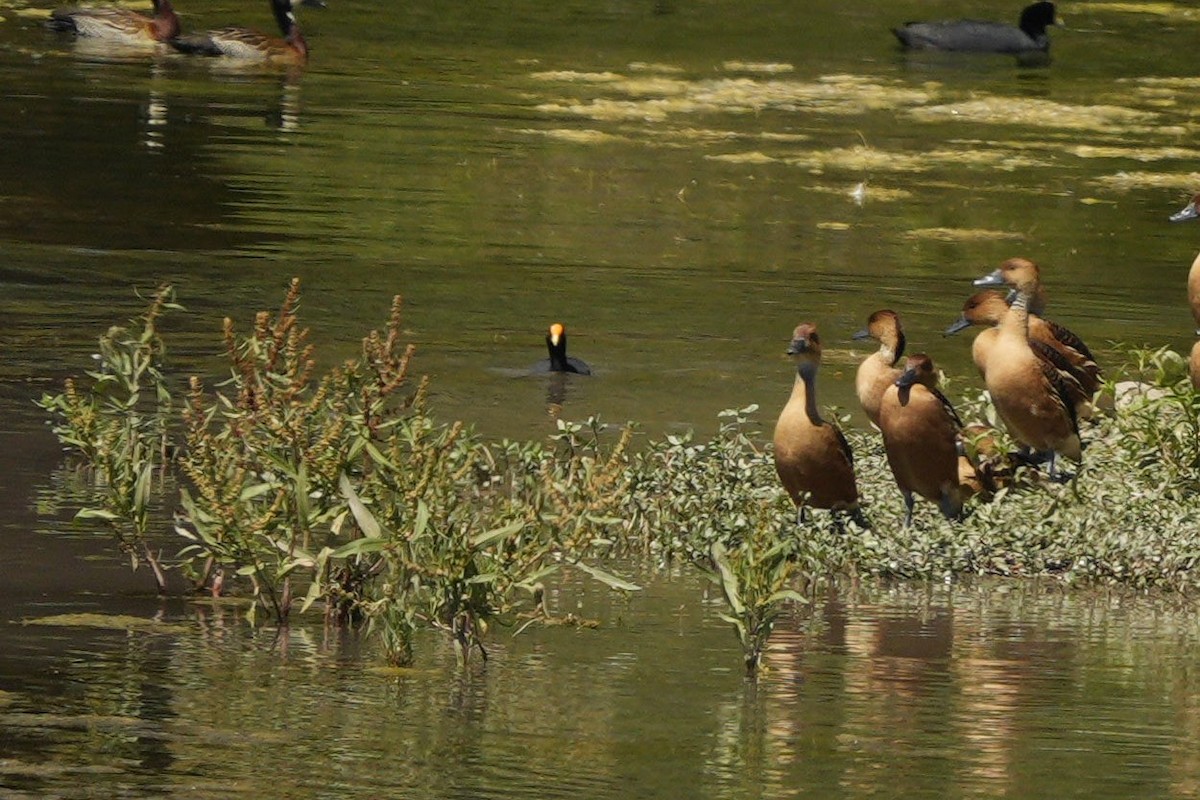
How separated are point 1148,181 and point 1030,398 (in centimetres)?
1308

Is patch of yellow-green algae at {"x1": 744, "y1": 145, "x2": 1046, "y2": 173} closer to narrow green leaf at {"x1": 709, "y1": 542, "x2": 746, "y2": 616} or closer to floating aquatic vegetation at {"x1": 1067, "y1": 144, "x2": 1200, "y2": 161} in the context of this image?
floating aquatic vegetation at {"x1": 1067, "y1": 144, "x2": 1200, "y2": 161}

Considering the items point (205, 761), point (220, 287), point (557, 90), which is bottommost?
point (205, 761)

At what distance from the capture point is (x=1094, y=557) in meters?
9.37

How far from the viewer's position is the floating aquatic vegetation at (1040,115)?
86.7ft

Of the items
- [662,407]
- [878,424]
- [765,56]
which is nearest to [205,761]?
[878,424]

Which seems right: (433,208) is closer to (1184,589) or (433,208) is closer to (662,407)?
(662,407)

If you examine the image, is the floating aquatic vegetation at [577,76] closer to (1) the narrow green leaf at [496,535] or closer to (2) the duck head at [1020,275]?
(2) the duck head at [1020,275]

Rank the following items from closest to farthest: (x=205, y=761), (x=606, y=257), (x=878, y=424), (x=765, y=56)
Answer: (x=205, y=761) → (x=878, y=424) → (x=606, y=257) → (x=765, y=56)

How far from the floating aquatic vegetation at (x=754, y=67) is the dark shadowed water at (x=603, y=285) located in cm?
15

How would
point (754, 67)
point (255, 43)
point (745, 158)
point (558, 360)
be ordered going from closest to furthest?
point (558, 360), point (745, 158), point (255, 43), point (754, 67)

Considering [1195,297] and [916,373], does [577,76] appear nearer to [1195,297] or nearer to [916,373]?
[1195,297]

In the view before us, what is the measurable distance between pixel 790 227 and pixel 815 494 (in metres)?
9.80

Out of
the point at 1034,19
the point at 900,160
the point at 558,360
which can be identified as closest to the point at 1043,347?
the point at 558,360

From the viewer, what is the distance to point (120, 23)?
94.4 feet
